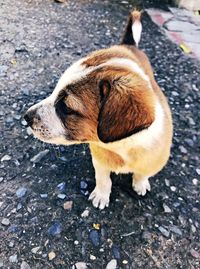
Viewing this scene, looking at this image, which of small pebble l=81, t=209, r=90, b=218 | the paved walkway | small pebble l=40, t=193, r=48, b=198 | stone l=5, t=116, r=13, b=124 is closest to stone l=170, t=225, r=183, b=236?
small pebble l=81, t=209, r=90, b=218

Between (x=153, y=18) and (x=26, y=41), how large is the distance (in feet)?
5.55

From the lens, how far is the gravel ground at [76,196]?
93.8 inches

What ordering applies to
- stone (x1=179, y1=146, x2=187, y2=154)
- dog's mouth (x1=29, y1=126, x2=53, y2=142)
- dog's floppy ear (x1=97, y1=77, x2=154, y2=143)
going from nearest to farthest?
dog's floppy ear (x1=97, y1=77, x2=154, y2=143), dog's mouth (x1=29, y1=126, x2=53, y2=142), stone (x1=179, y1=146, x2=187, y2=154)

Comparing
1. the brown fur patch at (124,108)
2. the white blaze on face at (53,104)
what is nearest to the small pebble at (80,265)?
the white blaze on face at (53,104)

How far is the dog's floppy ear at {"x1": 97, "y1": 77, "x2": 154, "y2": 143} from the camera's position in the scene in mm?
1811

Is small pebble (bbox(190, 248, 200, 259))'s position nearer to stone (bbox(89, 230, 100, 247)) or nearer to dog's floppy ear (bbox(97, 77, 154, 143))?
stone (bbox(89, 230, 100, 247))

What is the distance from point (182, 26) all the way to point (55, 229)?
332 cm

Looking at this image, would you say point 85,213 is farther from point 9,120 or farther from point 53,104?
point 9,120

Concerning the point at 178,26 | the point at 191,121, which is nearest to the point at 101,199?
the point at 191,121

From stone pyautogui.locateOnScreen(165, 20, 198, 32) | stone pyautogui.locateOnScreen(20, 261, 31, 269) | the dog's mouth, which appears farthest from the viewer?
stone pyautogui.locateOnScreen(165, 20, 198, 32)

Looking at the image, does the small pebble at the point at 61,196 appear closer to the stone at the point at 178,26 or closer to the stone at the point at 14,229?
the stone at the point at 14,229

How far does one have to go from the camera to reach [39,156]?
2955 mm

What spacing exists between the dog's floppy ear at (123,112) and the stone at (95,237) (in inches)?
32.3

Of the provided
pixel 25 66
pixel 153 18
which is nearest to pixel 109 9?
pixel 153 18
